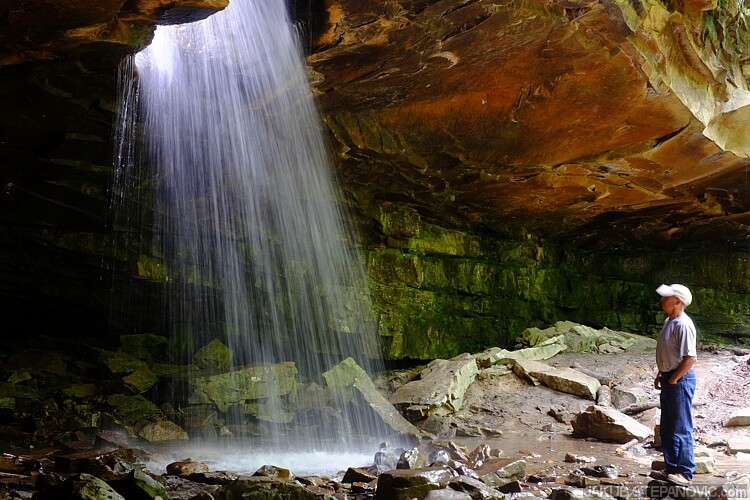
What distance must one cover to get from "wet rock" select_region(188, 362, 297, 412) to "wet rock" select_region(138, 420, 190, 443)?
3.39ft

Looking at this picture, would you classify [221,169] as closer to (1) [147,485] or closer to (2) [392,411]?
(2) [392,411]

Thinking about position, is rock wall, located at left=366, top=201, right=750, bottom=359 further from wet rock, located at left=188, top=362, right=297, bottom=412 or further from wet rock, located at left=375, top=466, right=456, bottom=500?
wet rock, located at left=375, top=466, right=456, bottom=500

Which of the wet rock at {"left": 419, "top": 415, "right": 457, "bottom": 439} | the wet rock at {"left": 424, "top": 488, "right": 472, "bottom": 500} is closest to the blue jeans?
the wet rock at {"left": 424, "top": 488, "right": 472, "bottom": 500}

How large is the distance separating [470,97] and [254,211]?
5120mm

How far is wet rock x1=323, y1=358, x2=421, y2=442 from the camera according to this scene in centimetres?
890

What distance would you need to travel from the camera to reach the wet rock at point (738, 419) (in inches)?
278

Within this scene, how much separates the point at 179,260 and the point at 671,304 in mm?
9348

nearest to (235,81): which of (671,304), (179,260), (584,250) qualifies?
(179,260)

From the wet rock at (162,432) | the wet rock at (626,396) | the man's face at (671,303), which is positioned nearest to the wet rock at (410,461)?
the man's face at (671,303)

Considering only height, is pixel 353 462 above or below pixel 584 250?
below

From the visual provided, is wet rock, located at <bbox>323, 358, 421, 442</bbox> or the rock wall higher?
the rock wall

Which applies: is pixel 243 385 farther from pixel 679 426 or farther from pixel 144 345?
pixel 679 426

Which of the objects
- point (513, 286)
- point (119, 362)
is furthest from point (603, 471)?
point (513, 286)

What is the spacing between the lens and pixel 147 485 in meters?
4.14
